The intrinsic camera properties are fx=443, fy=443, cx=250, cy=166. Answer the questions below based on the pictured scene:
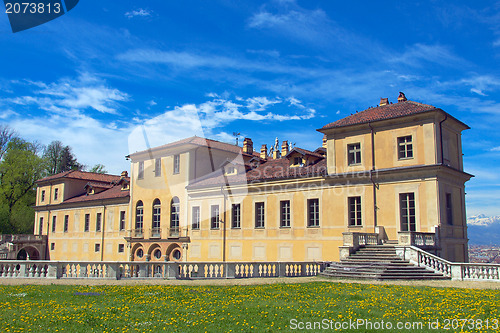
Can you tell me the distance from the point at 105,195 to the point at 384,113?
32880 mm

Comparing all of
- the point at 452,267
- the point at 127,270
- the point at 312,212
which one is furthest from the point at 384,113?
the point at 127,270

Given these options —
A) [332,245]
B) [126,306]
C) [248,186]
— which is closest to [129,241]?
[248,186]

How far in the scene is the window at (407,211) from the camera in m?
26.2

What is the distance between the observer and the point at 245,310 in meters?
11.1

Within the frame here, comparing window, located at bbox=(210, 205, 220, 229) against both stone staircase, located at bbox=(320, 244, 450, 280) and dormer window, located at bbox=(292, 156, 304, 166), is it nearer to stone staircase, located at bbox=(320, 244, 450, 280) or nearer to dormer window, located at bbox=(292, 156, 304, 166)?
dormer window, located at bbox=(292, 156, 304, 166)

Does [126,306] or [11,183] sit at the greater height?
[11,183]

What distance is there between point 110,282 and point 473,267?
1544 centimetres

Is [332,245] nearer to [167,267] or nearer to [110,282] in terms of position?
[167,267]

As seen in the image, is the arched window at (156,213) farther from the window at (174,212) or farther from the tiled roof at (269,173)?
the tiled roof at (269,173)

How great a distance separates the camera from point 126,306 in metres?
11.8

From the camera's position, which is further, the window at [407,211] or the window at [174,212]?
the window at [174,212]

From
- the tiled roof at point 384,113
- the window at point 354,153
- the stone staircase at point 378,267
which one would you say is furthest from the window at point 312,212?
the stone staircase at point 378,267

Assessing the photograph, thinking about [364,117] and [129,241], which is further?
[129,241]

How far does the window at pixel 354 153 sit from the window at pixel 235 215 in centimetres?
1010
